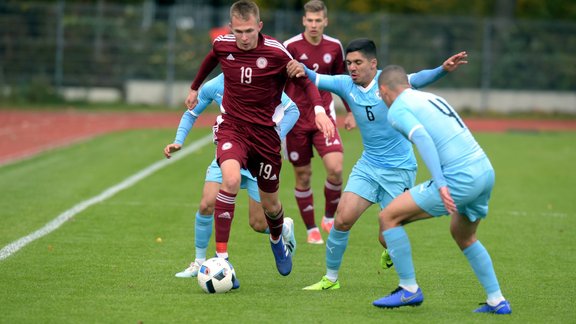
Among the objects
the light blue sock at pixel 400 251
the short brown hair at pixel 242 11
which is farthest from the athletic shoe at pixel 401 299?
the short brown hair at pixel 242 11

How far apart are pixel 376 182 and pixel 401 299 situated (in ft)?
5.24

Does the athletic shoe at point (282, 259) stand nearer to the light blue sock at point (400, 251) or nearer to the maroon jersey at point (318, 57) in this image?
the light blue sock at point (400, 251)

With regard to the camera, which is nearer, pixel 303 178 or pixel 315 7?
pixel 315 7

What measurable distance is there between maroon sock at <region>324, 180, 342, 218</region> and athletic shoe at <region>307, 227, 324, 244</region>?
2.07 feet

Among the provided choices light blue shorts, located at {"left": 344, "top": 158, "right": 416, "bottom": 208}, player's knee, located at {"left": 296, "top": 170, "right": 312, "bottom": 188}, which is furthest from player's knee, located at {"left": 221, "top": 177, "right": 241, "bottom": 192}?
player's knee, located at {"left": 296, "top": 170, "right": 312, "bottom": 188}

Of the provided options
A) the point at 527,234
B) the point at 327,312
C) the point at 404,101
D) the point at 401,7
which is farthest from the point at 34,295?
the point at 401,7

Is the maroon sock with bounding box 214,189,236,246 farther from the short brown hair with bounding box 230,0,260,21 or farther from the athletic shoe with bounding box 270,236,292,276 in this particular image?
the short brown hair with bounding box 230,0,260,21

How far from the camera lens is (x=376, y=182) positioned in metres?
8.96

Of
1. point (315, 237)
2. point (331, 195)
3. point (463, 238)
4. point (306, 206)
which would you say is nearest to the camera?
point (463, 238)

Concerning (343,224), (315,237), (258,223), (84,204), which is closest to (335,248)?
(343,224)

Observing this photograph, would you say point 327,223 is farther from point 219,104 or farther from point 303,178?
point 219,104

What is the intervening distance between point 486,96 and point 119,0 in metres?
23.6

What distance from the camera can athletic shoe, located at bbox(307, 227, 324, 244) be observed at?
11.4 m

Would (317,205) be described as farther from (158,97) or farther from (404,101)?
(158,97)
